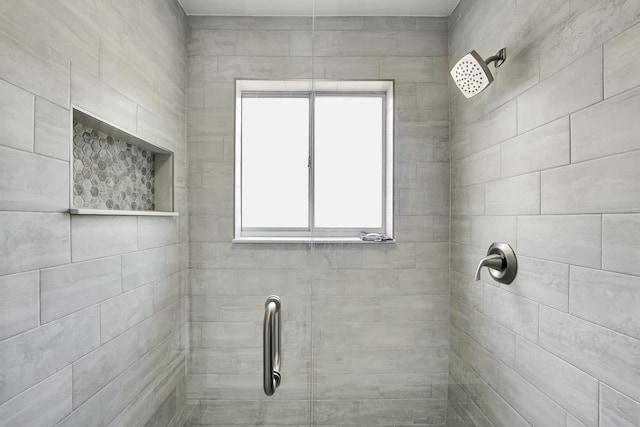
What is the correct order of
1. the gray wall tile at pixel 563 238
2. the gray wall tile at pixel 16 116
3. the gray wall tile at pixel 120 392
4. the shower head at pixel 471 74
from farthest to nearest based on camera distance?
the shower head at pixel 471 74, the gray wall tile at pixel 120 392, the gray wall tile at pixel 563 238, the gray wall tile at pixel 16 116

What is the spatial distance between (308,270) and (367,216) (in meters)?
0.25

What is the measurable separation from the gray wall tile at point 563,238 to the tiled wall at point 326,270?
217 millimetres

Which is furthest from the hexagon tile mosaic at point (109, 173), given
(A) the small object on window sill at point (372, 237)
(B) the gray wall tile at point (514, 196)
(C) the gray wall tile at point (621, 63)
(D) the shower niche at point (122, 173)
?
(C) the gray wall tile at point (621, 63)

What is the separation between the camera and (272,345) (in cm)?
97

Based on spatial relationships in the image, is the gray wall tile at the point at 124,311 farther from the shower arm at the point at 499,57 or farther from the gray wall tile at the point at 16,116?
the shower arm at the point at 499,57

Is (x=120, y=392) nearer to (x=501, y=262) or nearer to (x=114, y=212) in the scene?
(x=114, y=212)

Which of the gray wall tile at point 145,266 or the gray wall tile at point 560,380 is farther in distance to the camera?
the gray wall tile at point 145,266

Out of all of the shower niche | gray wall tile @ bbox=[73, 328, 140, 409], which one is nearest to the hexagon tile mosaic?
the shower niche

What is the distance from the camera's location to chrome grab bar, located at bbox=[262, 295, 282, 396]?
97 cm

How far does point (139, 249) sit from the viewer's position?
0.95 m

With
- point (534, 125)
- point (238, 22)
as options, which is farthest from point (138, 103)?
point (534, 125)

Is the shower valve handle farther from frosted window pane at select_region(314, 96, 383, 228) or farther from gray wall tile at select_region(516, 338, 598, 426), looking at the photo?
frosted window pane at select_region(314, 96, 383, 228)

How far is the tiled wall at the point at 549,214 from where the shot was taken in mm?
640

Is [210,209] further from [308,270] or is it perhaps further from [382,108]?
[382,108]
